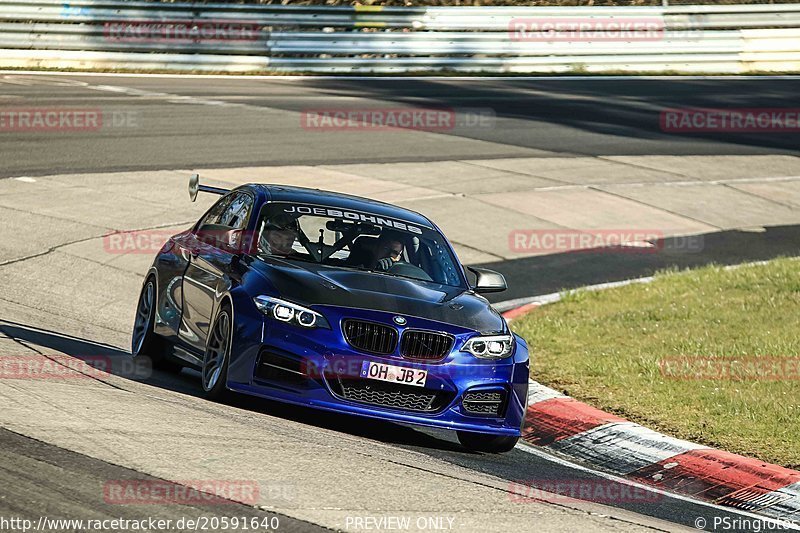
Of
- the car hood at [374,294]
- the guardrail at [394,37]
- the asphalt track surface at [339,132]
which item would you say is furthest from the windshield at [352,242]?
the guardrail at [394,37]

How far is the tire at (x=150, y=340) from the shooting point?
1004cm

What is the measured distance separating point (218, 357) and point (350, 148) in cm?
1429

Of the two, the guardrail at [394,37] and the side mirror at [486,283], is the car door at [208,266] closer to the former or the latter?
the side mirror at [486,283]

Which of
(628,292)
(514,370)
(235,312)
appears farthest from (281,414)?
(628,292)

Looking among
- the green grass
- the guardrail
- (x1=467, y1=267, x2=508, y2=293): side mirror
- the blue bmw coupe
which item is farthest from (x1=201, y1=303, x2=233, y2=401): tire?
the guardrail

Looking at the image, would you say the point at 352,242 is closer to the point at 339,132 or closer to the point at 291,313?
the point at 291,313

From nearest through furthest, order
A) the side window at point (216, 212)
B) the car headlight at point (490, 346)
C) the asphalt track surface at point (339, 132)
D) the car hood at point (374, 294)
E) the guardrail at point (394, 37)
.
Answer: the car hood at point (374, 294) → the car headlight at point (490, 346) → the side window at point (216, 212) → the asphalt track surface at point (339, 132) → the guardrail at point (394, 37)

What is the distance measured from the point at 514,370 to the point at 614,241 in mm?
9721

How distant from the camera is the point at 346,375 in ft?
26.2

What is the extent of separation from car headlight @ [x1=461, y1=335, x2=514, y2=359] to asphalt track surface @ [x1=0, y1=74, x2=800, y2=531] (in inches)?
26.2

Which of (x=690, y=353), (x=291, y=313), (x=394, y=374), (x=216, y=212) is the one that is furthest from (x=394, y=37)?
(x=394, y=374)

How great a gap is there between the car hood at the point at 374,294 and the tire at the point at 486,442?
70 centimetres

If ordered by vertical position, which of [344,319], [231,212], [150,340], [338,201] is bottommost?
[150,340]

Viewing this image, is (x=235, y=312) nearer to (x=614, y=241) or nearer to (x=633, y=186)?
(x=614, y=241)
